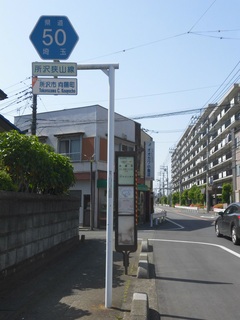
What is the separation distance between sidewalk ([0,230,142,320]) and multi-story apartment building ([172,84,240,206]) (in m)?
33.0

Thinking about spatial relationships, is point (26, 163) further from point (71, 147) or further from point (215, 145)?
point (215, 145)

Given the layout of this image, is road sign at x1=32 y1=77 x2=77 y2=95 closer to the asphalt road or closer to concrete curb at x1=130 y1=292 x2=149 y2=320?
concrete curb at x1=130 y1=292 x2=149 y2=320

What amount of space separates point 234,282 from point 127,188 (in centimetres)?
314

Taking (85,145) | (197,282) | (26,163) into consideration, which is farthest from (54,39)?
(85,145)

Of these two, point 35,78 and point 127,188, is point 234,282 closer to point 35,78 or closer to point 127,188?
point 127,188

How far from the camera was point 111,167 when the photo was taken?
584 cm

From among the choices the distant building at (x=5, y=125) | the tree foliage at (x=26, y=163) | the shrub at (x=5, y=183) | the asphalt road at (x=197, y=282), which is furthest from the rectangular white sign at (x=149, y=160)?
the shrub at (x=5, y=183)

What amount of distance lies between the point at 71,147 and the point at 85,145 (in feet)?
4.64

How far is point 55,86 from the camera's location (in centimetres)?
582

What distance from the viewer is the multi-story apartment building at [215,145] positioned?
59.5 m

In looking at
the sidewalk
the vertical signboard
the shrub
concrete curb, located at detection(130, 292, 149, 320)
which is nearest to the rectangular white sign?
the sidewalk

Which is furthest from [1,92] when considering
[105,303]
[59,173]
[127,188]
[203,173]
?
[203,173]

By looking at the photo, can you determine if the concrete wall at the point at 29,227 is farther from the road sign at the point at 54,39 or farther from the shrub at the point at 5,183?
the road sign at the point at 54,39

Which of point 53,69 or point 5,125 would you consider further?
point 5,125
